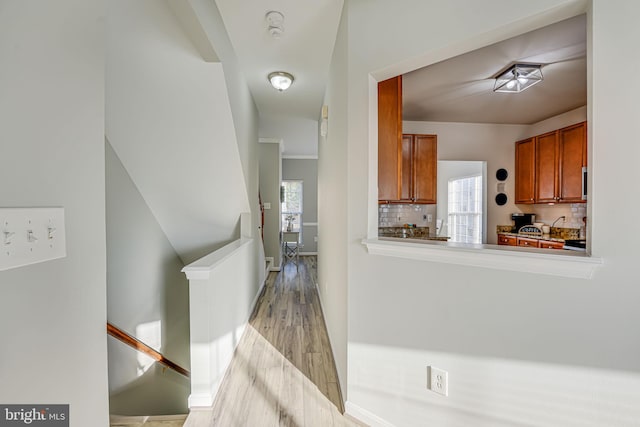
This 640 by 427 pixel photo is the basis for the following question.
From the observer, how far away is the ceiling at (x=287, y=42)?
195cm

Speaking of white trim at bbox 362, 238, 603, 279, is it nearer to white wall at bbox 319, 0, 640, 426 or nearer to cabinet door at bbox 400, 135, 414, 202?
white wall at bbox 319, 0, 640, 426

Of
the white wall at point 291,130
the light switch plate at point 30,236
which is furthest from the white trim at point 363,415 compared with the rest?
the white wall at point 291,130

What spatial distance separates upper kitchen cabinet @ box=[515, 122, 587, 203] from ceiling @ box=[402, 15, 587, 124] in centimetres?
37

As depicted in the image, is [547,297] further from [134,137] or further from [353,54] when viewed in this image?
[134,137]

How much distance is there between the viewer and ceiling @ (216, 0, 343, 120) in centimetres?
195

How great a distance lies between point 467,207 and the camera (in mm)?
4234

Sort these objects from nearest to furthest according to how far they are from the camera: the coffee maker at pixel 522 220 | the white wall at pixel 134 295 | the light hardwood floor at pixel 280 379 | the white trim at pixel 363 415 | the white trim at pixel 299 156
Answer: the white trim at pixel 363 415 → the light hardwood floor at pixel 280 379 → the white wall at pixel 134 295 → the coffee maker at pixel 522 220 → the white trim at pixel 299 156

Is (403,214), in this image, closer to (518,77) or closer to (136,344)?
(518,77)

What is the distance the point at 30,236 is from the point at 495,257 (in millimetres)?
1603

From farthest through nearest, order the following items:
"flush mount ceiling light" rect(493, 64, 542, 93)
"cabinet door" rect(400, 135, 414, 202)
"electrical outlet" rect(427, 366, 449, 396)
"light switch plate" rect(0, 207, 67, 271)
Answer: "cabinet door" rect(400, 135, 414, 202) < "flush mount ceiling light" rect(493, 64, 542, 93) < "electrical outlet" rect(427, 366, 449, 396) < "light switch plate" rect(0, 207, 67, 271)

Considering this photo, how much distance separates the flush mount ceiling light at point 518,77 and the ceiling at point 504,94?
0.18ft

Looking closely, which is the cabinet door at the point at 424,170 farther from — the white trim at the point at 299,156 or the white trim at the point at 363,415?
the white trim at the point at 299,156

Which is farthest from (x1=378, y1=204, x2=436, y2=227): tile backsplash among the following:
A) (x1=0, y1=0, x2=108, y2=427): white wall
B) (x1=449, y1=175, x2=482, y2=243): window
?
(x1=0, y1=0, x2=108, y2=427): white wall

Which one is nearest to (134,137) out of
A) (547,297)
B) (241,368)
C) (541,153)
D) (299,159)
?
(241,368)
